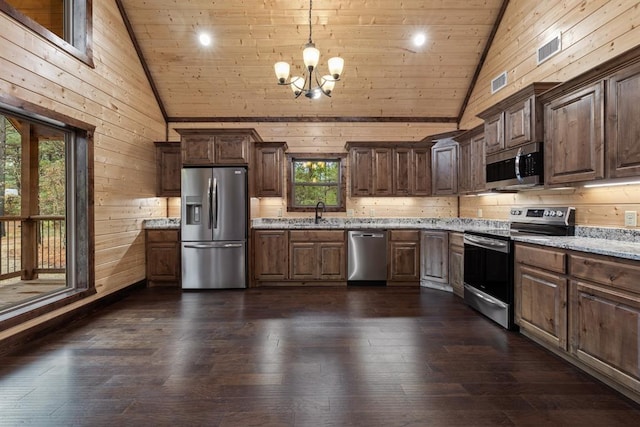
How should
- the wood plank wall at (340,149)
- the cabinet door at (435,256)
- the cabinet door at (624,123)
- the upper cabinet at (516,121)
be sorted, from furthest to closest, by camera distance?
the wood plank wall at (340,149) → the cabinet door at (435,256) → the upper cabinet at (516,121) → the cabinet door at (624,123)

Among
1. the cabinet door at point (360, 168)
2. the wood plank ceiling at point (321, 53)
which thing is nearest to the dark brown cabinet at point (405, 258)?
the cabinet door at point (360, 168)

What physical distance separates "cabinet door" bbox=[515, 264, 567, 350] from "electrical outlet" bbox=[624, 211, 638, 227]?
2.68 feet

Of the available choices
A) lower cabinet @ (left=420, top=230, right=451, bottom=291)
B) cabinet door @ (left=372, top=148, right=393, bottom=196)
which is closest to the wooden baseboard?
cabinet door @ (left=372, top=148, right=393, bottom=196)

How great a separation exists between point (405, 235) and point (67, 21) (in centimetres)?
514

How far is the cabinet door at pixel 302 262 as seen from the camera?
16.9 ft

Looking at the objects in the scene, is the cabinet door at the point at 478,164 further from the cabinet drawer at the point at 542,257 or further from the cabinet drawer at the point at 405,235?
the cabinet drawer at the point at 542,257

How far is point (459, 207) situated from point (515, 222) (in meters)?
1.83

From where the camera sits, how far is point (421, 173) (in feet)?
18.2

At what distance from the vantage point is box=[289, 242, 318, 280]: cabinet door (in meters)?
5.14

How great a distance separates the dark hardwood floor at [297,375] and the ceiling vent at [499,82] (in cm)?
326

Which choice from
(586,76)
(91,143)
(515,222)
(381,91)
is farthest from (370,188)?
(91,143)

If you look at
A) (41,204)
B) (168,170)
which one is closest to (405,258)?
(168,170)

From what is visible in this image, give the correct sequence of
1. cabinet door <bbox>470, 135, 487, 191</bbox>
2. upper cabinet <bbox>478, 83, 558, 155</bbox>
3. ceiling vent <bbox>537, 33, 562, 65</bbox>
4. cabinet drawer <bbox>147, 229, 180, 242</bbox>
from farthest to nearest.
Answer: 1. cabinet drawer <bbox>147, 229, 180, 242</bbox>
2. cabinet door <bbox>470, 135, 487, 191</bbox>
3. ceiling vent <bbox>537, 33, 562, 65</bbox>
4. upper cabinet <bbox>478, 83, 558, 155</bbox>

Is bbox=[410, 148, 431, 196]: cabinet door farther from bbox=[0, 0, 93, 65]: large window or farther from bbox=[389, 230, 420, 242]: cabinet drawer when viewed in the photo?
bbox=[0, 0, 93, 65]: large window
